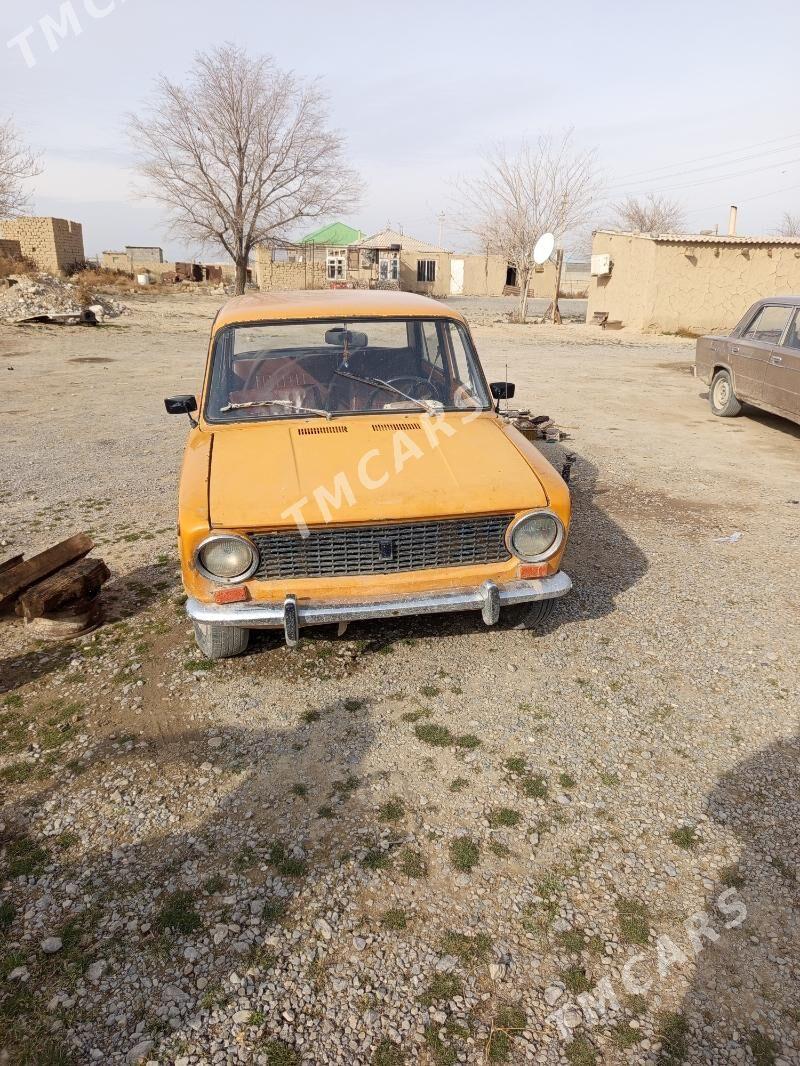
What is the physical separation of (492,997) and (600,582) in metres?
3.02

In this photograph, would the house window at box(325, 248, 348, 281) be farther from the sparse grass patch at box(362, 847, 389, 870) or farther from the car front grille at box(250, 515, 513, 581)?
the sparse grass patch at box(362, 847, 389, 870)

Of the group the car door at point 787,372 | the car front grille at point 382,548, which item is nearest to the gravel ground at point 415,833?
the car front grille at point 382,548

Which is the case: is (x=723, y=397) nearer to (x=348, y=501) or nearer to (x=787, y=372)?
(x=787, y=372)

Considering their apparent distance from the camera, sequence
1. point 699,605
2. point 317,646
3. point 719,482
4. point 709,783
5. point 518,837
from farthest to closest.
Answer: point 719,482 → point 699,605 → point 317,646 → point 709,783 → point 518,837

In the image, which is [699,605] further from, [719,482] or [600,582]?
[719,482]

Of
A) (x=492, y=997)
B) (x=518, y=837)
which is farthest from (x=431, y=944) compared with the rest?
(x=518, y=837)

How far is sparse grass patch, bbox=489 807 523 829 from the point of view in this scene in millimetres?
2682

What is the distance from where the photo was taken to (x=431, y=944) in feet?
7.25

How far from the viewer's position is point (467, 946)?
220cm

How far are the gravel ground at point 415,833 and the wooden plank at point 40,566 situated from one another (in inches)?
11.1

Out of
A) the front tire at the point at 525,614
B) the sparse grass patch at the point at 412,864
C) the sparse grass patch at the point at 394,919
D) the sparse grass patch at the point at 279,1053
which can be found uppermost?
the front tire at the point at 525,614

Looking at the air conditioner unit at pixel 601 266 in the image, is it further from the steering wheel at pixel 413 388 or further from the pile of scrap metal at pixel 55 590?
the pile of scrap metal at pixel 55 590

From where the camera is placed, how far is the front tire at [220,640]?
3475mm

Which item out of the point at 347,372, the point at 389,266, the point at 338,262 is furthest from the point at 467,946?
the point at 338,262
